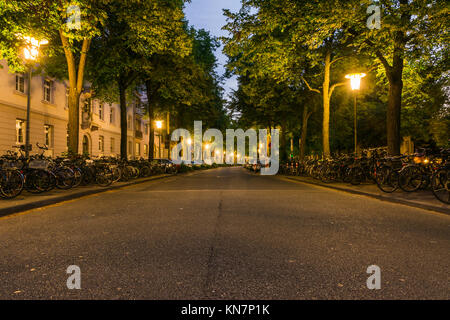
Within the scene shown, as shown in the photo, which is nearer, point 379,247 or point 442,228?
point 379,247

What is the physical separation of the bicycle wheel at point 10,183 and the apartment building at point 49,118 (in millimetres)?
5391

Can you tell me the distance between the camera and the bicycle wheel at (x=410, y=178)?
966cm

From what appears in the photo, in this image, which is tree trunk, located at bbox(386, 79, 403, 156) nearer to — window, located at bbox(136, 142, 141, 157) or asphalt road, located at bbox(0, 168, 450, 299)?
asphalt road, located at bbox(0, 168, 450, 299)

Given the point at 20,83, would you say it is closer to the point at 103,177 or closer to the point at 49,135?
the point at 49,135

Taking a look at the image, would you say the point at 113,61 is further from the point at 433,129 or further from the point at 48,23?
the point at 433,129

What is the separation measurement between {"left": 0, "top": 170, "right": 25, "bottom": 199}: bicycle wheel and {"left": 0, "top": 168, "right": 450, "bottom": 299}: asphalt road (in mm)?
2084

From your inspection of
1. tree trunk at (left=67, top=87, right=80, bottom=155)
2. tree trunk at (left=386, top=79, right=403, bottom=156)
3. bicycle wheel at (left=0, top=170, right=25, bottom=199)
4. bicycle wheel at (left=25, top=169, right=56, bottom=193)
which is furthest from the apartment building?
tree trunk at (left=386, top=79, right=403, bottom=156)

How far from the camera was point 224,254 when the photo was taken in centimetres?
383

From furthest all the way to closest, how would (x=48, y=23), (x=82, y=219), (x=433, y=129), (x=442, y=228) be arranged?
A: 1. (x=433, y=129)
2. (x=48, y=23)
3. (x=82, y=219)
4. (x=442, y=228)

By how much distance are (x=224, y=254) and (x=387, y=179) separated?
8.24 m

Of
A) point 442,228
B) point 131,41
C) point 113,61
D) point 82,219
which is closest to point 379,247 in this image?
point 442,228

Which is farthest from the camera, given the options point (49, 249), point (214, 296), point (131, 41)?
point (131, 41)
